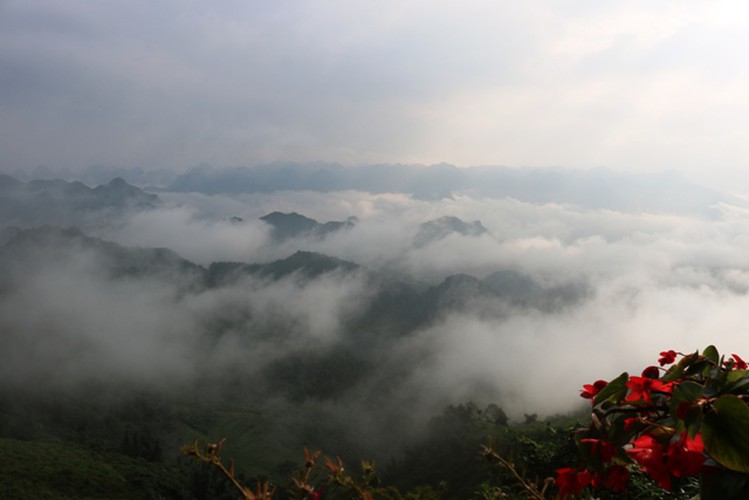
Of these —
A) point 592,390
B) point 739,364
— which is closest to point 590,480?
point 592,390

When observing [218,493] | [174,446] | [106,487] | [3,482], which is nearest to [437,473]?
[218,493]

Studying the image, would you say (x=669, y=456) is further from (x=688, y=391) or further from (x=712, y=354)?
(x=712, y=354)

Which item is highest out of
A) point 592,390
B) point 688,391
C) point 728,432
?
point 688,391

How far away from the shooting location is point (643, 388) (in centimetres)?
233

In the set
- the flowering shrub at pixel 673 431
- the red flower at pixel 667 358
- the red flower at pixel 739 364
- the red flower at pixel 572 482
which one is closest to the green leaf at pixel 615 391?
the flowering shrub at pixel 673 431

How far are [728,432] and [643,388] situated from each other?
56 centimetres

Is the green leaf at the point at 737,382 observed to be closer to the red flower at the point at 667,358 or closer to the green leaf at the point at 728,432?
the green leaf at the point at 728,432

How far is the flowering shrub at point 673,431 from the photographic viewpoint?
1.78 meters

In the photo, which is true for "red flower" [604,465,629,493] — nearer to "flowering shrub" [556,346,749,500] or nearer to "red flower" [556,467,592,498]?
"flowering shrub" [556,346,749,500]

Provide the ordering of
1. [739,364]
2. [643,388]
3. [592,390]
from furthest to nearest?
[739,364] → [592,390] → [643,388]

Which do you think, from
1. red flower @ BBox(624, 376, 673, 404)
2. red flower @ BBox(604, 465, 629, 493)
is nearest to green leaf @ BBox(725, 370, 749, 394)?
red flower @ BBox(624, 376, 673, 404)

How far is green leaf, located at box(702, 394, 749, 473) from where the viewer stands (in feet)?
5.66

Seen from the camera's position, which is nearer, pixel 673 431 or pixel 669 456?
Result: pixel 669 456

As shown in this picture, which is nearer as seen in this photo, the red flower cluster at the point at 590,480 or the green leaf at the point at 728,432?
the green leaf at the point at 728,432
